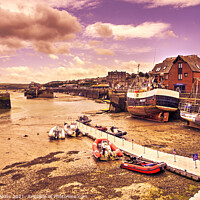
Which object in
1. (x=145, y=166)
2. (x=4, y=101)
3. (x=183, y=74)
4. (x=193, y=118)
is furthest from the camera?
(x=4, y=101)

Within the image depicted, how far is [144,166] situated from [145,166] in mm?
81

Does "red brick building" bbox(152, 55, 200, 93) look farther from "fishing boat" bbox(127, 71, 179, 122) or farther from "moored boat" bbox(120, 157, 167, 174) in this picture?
"moored boat" bbox(120, 157, 167, 174)

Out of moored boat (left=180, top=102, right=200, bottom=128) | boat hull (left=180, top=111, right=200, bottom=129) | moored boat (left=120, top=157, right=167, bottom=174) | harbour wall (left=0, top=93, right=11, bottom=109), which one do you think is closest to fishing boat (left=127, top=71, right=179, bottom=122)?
moored boat (left=180, top=102, right=200, bottom=128)

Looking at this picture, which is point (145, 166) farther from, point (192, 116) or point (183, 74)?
point (183, 74)

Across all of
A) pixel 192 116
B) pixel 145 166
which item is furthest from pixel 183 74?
pixel 145 166

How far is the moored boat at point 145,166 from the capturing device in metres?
12.9

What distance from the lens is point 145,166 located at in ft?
43.8

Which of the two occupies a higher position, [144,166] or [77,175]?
[144,166]

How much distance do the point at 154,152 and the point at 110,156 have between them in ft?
14.6

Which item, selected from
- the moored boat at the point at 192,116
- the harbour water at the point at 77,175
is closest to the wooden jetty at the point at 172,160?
the harbour water at the point at 77,175

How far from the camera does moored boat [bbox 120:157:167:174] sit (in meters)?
12.9

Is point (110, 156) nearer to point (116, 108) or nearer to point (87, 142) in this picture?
point (87, 142)

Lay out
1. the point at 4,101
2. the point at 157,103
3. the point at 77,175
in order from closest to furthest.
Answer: the point at 77,175, the point at 157,103, the point at 4,101

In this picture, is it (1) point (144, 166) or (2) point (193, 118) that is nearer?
(1) point (144, 166)
